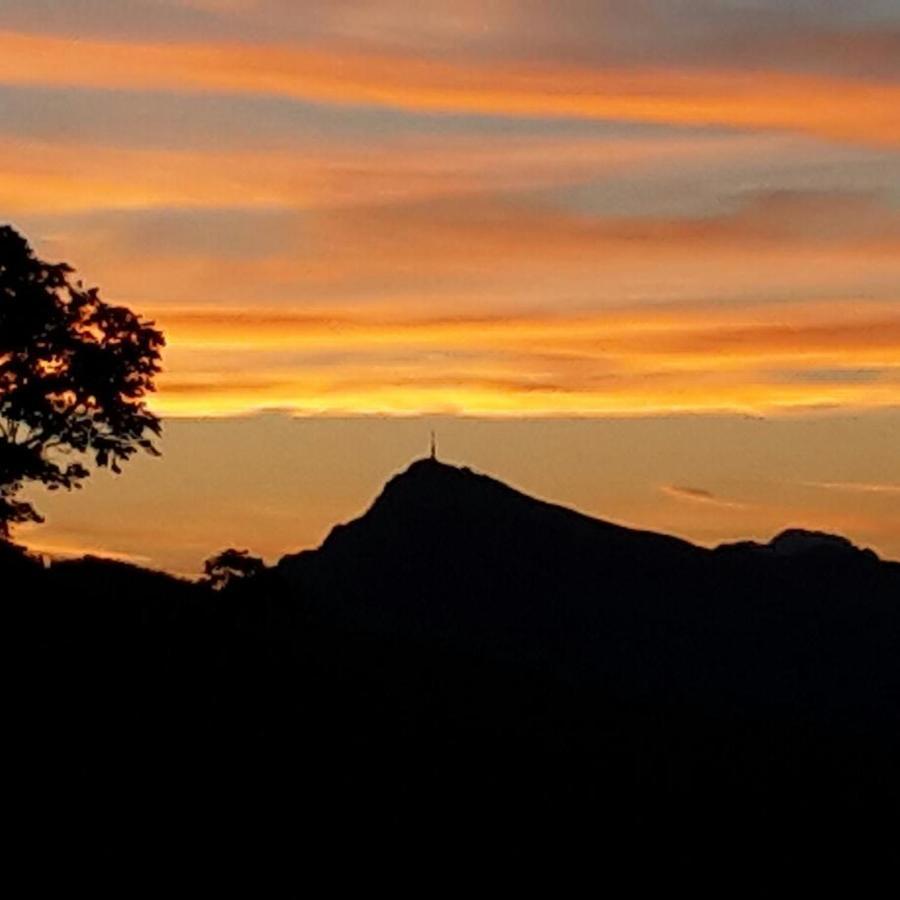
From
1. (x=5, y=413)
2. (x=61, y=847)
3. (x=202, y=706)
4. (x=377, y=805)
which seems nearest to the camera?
(x=61, y=847)

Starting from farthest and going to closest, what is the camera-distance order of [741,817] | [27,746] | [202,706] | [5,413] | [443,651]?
[443,651] → [5,413] → [741,817] → [202,706] → [27,746]

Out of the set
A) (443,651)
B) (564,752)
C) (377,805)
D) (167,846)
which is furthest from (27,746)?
(443,651)

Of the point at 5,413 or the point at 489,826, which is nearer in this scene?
the point at 489,826

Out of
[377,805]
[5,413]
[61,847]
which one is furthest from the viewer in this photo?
[5,413]

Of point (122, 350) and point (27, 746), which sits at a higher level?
point (122, 350)

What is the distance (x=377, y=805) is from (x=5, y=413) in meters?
32.4

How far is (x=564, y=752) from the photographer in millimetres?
74688

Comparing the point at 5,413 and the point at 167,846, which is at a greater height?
the point at 5,413

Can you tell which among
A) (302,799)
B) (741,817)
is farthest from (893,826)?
(302,799)

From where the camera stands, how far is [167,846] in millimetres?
49188

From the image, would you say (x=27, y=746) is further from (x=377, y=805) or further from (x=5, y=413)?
(x=5, y=413)

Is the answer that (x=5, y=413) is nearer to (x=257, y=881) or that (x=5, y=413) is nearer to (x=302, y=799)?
(x=302, y=799)

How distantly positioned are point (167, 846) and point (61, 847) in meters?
3.27

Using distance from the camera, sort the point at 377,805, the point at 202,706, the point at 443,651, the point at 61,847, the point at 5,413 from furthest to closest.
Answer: the point at 443,651 → the point at 5,413 → the point at 202,706 → the point at 377,805 → the point at 61,847
